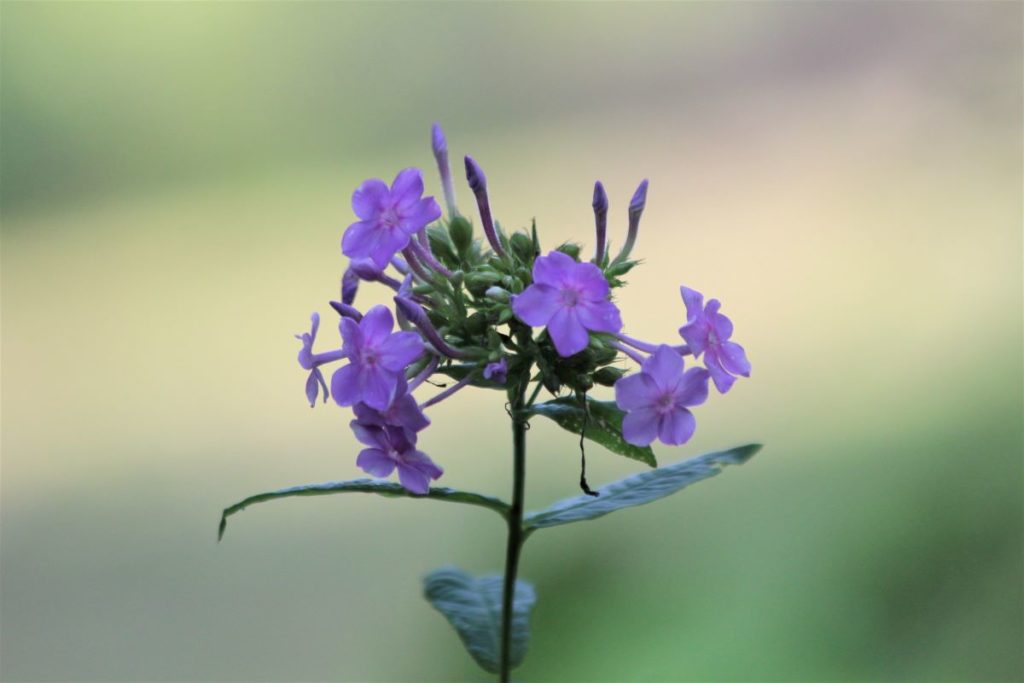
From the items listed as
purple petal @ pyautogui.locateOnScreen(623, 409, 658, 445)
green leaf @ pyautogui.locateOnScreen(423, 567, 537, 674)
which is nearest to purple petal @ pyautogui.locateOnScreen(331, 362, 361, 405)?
purple petal @ pyautogui.locateOnScreen(623, 409, 658, 445)

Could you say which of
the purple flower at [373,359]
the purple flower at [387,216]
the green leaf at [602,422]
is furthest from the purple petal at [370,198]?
the green leaf at [602,422]

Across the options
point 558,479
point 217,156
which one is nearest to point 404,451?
point 558,479

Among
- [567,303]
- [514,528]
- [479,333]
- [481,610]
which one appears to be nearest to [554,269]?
[567,303]

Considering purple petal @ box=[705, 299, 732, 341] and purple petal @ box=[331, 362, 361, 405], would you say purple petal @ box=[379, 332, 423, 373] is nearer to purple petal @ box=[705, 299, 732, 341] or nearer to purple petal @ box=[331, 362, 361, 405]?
purple petal @ box=[331, 362, 361, 405]

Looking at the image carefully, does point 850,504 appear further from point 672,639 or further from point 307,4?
point 307,4

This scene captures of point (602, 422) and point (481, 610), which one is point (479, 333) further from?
point (481, 610)

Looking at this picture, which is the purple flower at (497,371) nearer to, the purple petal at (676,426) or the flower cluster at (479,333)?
the flower cluster at (479,333)
